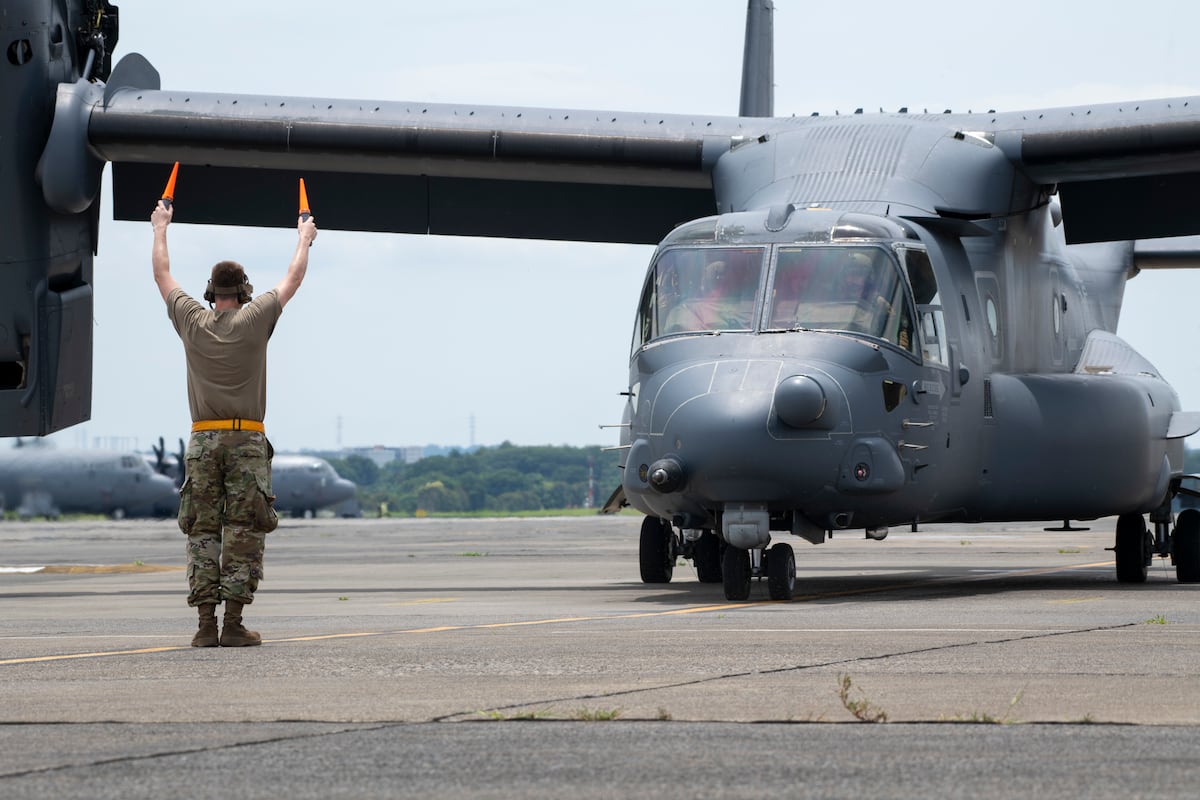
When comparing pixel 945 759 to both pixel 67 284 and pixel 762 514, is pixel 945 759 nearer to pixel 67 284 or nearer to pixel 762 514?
pixel 762 514

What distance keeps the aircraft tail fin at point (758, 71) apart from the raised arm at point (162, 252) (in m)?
16.1

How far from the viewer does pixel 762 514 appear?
494 inches

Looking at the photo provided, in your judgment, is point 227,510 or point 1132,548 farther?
point 1132,548

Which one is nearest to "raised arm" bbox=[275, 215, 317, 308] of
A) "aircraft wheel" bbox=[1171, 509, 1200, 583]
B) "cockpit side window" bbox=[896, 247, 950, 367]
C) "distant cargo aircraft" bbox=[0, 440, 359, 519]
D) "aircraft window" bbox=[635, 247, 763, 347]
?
"aircraft window" bbox=[635, 247, 763, 347]

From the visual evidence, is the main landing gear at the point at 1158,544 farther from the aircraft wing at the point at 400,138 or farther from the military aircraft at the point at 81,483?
the military aircraft at the point at 81,483

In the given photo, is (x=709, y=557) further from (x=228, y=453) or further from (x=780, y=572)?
(x=228, y=453)

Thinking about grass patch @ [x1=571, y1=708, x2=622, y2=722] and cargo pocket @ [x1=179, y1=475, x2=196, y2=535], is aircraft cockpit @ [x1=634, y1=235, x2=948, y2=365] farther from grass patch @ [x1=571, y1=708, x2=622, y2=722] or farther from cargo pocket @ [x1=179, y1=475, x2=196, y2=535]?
grass patch @ [x1=571, y1=708, x2=622, y2=722]

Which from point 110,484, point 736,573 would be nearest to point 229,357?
point 736,573

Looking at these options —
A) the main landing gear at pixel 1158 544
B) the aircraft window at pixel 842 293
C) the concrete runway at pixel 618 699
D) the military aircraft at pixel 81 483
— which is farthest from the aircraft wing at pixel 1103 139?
the military aircraft at pixel 81 483

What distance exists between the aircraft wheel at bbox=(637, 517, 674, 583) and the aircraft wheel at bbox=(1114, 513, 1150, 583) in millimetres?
4245

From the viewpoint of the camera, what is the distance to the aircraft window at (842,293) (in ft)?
43.0

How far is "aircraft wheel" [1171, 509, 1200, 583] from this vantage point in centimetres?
1734

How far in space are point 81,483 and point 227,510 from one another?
80.4 metres

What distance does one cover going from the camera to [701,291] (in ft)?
44.3
